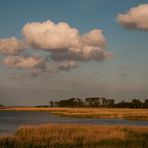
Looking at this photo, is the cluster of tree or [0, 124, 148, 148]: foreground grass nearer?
[0, 124, 148, 148]: foreground grass

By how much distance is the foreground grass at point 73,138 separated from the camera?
19.7 m

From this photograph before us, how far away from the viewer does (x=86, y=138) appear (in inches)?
904

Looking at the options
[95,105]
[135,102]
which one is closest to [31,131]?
[135,102]

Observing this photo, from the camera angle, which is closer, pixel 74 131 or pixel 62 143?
pixel 62 143

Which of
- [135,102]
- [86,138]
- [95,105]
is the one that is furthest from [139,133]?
A: [95,105]

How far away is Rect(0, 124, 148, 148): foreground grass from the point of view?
19.7 m

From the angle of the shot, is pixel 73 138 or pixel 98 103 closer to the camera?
pixel 73 138

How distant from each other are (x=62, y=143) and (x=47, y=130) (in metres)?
6.89

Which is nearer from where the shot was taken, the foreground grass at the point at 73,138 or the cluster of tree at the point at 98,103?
the foreground grass at the point at 73,138

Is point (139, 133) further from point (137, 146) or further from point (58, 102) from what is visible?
point (58, 102)

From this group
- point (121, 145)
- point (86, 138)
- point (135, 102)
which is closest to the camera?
point (121, 145)

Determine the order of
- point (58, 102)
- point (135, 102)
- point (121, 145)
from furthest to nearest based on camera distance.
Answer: point (58, 102) → point (135, 102) → point (121, 145)

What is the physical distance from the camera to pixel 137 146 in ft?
64.0

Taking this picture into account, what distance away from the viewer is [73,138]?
23.0 m
